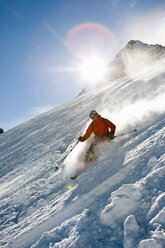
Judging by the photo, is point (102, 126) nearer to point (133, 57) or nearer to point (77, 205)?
point (77, 205)

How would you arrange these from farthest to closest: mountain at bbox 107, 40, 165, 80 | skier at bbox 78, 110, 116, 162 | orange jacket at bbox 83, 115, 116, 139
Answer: mountain at bbox 107, 40, 165, 80
orange jacket at bbox 83, 115, 116, 139
skier at bbox 78, 110, 116, 162

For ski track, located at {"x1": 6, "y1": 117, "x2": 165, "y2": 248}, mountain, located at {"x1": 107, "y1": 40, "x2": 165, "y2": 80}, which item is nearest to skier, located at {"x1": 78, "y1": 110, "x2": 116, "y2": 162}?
ski track, located at {"x1": 6, "y1": 117, "x2": 165, "y2": 248}

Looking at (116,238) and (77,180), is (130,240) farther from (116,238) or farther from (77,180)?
(77,180)

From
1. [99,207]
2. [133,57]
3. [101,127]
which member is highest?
[133,57]

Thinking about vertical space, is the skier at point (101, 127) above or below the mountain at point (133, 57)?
below

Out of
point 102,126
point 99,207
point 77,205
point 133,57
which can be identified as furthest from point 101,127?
point 133,57

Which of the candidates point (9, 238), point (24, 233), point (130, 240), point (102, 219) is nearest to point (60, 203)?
point (24, 233)

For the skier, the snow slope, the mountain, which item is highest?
the mountain

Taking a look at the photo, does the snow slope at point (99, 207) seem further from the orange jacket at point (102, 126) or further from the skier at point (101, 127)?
the orange jacket at point (102, 126)

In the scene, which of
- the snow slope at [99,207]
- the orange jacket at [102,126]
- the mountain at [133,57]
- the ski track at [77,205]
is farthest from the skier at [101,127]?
the mountain at [133,57]

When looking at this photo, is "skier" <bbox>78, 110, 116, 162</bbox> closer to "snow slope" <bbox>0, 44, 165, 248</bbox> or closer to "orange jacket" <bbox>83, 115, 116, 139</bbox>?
"orange jacket" <bbox>83, 115, 116, 139</bbox>

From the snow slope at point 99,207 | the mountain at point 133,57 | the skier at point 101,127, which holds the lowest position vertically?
the snow slope at point 99,207

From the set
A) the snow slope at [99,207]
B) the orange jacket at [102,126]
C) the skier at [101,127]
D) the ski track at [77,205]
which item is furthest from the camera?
the orange jacket at [102,126]

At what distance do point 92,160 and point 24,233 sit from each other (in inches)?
113
